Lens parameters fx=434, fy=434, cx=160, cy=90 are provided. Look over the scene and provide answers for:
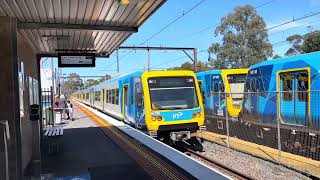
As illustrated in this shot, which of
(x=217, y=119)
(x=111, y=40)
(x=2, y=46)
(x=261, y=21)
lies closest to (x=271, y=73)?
(x=217, y=119)

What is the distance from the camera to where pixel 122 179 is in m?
7.45

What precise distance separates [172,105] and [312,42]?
3652cm

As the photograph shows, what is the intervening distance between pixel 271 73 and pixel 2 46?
10666mm

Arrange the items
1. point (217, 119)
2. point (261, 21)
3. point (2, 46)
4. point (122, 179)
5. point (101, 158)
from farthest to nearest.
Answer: point (261, 21) → point (217, 119) → point (101, 158) → point (122, 179) → point (2, 46)

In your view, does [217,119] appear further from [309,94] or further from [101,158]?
[101,158]

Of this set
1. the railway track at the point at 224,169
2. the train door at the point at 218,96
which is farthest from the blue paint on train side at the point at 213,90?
the railway track at the point at 224,169

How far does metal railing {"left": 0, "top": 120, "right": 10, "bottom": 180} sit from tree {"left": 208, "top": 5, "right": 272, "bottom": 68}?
51414 mm

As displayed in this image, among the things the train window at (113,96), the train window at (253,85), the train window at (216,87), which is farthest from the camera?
the train window at (113,96)

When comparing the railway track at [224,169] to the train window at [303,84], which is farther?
the train window at [303,84]

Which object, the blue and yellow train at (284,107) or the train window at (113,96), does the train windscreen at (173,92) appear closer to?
the blue and yellow train at (284,107)

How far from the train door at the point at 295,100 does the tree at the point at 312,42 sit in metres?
34.7

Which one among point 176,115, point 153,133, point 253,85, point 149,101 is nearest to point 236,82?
point 253,85

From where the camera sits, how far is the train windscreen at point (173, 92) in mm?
15438

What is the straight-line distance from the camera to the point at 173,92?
15547 mm
